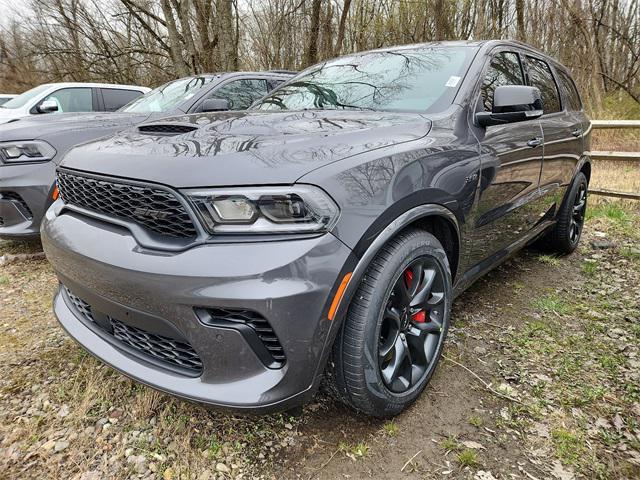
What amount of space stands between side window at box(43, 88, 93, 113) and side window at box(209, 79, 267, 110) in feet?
12.2

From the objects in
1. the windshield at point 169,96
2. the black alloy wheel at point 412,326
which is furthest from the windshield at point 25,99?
the black alloy wheel at point 412,326

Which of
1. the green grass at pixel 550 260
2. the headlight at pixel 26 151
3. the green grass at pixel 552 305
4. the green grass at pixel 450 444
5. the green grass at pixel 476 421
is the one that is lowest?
the green grass at pixel 550 260

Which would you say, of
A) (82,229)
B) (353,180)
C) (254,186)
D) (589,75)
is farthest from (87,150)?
(589,75)

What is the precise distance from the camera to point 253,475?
1641 millimetres

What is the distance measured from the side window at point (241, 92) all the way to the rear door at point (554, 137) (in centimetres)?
295

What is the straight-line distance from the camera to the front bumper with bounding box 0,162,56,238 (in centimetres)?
341

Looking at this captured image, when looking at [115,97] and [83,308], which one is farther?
[115,97]

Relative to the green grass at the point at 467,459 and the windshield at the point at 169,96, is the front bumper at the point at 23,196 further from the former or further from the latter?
the green grass at the point at 467,459

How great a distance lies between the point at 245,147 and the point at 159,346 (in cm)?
80

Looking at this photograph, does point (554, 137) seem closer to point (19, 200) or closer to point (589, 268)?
point (589, 268)

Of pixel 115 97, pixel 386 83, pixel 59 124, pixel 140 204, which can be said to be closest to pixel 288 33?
pixel 115 97

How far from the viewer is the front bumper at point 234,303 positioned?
53.1 inches

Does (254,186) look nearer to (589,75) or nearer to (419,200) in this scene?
(419,200)

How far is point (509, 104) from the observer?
7.13 ft
